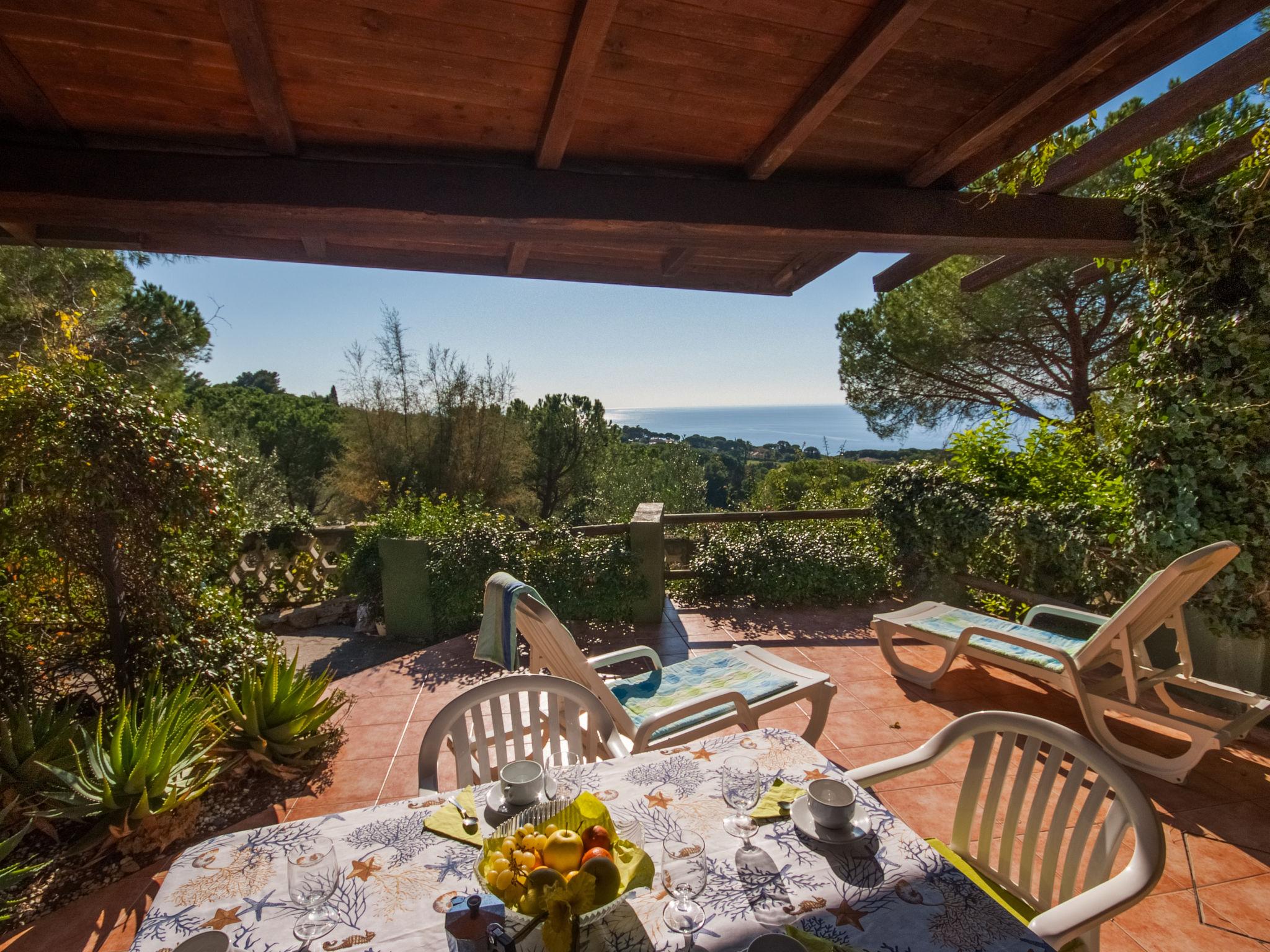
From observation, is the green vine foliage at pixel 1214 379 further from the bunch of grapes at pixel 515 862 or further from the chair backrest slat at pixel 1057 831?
the bunch of grapes at pixel 515 862

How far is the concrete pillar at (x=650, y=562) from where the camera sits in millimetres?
4914

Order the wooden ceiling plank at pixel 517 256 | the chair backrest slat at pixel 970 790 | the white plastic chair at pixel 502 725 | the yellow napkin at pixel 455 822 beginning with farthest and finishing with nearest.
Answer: the wooden ceiling plank at pixel 517 256 < the white plastic chair at pixel 502 725 < the chair backrest slat at pixel 970 790 < the yellow napkin at pixel 455 822

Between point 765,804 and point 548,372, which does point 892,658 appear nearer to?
point 765,804

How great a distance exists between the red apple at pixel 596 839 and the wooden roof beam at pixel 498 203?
193 centimetres

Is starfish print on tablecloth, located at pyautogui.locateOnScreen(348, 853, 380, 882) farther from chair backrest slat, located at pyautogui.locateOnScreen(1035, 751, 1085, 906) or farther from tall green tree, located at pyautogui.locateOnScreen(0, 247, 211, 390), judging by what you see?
tall green tree, located at pyautogui.locateOnScreen(0, 247, 211, 390)

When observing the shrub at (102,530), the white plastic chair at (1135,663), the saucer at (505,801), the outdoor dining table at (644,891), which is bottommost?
the white plastic chair at (1135,663)

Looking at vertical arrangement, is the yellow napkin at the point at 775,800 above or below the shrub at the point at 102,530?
below

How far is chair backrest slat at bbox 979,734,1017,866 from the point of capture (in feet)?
5.08

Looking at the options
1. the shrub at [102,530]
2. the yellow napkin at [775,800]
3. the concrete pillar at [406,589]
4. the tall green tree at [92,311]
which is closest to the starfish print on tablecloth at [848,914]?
the yellow napkin at [775,800]

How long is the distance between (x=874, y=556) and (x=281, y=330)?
20.2m

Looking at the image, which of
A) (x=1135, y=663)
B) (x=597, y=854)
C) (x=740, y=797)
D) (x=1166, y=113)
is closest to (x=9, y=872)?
(x=597, y=854)

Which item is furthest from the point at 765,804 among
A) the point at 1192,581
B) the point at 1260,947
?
the point at 1192,581

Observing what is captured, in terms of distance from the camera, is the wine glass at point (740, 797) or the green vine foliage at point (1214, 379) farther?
the green vine foliage at point (1214, 379)

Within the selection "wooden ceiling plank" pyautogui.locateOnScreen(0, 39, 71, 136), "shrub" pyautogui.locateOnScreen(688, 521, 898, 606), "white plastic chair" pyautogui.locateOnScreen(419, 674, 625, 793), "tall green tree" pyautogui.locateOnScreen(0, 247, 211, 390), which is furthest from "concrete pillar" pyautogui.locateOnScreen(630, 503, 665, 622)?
"tall green tree" pyautogui.locateOnScreen(0, 247, 211, 390)
